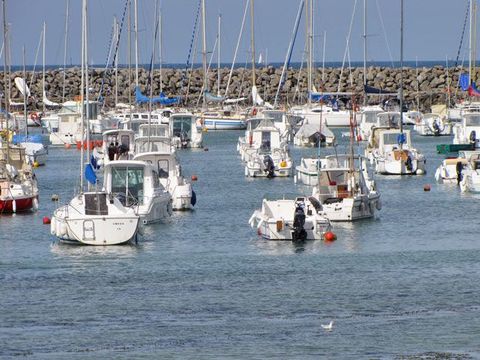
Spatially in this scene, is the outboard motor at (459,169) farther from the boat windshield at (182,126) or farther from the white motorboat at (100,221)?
the boat windshield at (182,126)

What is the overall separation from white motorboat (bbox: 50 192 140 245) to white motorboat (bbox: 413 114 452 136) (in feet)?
188

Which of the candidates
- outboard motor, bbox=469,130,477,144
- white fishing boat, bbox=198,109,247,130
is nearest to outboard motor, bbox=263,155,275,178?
outboard motor, bbox=469,130,477,144

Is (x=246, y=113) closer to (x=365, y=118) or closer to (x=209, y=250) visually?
(x=365, y=118)

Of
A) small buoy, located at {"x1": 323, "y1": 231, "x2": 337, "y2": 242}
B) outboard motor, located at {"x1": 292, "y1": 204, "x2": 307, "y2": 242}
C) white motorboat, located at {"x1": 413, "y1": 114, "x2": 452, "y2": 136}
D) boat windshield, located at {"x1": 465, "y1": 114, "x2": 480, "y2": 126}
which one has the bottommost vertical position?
small buoy, located at {"x1": 323, "y1": 231, "x2": 337, "y2": 242}

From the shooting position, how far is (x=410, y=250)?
41781 millimetres

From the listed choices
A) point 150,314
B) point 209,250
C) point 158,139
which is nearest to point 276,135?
point 158,139

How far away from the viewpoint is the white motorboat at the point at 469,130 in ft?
255

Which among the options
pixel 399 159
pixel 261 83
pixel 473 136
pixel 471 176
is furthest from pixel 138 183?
pixel 261 83

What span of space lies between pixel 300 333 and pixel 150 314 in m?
3.88

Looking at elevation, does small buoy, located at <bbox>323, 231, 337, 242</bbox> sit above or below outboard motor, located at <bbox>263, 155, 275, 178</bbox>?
below

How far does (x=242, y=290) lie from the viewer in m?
35.1

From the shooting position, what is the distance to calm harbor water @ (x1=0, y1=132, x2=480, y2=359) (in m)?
28.7

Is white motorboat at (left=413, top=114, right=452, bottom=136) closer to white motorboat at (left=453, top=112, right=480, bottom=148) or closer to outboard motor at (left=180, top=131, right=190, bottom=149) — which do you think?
white motorboat at (left=453, top=112, right=480, bottom=148)

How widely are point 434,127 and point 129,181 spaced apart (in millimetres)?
52651
